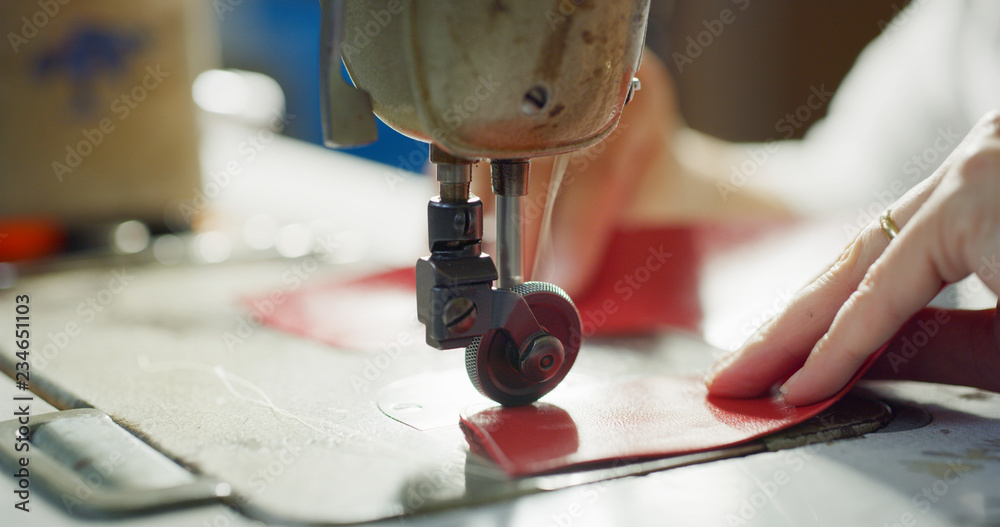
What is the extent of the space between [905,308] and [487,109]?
1.45ft

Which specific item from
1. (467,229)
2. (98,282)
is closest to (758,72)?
(98,282)

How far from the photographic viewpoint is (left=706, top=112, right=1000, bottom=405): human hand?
74 cm

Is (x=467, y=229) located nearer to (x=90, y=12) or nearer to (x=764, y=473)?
(x=764, y=473)

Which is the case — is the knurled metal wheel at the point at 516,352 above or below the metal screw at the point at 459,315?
below

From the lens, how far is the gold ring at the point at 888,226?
2.78 ft

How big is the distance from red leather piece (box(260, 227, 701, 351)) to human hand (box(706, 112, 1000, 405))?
353mm

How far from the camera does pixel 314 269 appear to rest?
175cm

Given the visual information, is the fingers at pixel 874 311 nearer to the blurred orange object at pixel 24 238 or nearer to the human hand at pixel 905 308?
the human hand at pixel 905 308
